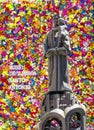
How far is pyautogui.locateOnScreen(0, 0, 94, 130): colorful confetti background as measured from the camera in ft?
49.9

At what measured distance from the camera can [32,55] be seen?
15.7m


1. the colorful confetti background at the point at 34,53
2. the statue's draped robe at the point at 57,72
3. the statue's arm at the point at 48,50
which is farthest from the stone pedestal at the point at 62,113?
the colorful confetti background at the point at 34,53

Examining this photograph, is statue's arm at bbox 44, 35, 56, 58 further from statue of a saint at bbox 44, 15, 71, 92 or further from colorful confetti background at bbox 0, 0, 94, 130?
colorful confetti background at bbox 0, 0, 94, 130

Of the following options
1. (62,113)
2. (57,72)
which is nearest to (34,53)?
(57,72)

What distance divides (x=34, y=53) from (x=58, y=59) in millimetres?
6763

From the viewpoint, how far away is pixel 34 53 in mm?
15711

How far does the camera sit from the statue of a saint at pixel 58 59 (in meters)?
8.86

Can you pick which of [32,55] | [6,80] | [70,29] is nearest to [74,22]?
[70,29]

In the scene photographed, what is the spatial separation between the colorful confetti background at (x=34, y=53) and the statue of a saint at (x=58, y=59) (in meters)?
6.18

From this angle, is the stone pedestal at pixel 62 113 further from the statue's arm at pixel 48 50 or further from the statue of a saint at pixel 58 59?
the statue's arm at pixel 48 50

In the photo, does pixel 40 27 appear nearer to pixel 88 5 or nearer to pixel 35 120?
pixel 88 5

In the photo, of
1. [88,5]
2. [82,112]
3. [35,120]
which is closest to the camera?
[82,112]

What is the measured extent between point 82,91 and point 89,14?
271cm

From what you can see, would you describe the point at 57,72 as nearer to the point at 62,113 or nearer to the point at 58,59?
the point at 58,59
